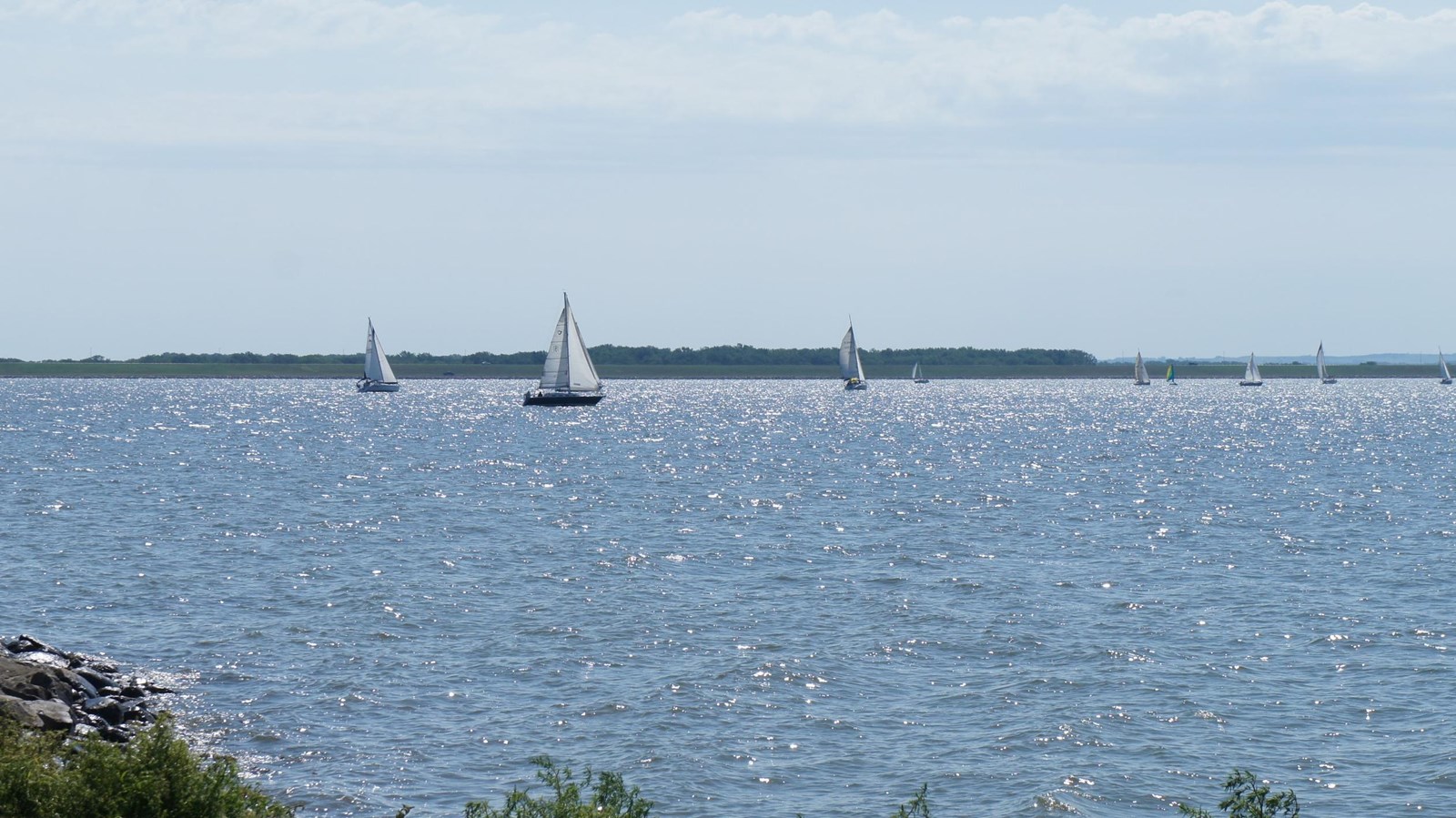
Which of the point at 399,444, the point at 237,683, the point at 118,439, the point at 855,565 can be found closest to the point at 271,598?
the point at 237,683

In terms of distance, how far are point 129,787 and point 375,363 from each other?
181262mm

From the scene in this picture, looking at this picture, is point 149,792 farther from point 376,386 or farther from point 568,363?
point 376,386

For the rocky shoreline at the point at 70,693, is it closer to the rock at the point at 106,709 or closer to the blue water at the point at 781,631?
the rock at the point at 106,709

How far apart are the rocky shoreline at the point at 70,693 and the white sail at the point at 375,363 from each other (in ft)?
520

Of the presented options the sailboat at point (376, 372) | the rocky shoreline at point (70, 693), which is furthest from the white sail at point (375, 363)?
the rocky shoreline at point (70, 693)

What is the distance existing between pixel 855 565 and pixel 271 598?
16434mm

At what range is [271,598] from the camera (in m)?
37.3

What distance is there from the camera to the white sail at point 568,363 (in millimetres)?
137500

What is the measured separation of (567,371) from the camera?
14112 centimetres

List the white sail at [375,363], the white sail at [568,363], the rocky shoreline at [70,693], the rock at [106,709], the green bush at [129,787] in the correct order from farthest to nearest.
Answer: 1. the white sail at [375,363]
2. the white sail at [568,363]
3. the rock at [106,709]
4. the rocky shoreline at [70,693]
5. the green bush at [129,787]

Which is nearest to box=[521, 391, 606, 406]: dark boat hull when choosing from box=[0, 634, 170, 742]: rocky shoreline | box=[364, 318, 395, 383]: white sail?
box=[364, 318, 395, 383]: white sail

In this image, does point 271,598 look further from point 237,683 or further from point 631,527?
point 631,527

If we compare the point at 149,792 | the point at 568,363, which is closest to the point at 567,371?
the point at 568,363

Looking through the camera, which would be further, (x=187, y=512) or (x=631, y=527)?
(x=187, y=512)
